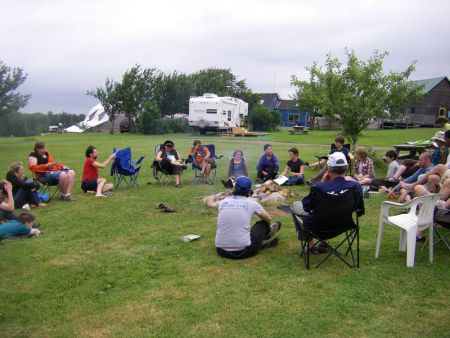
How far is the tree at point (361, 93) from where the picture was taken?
40.0 feet

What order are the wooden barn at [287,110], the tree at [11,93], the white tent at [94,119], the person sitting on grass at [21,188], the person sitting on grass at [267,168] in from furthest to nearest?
1. the wooden barn at [287,110]
2. the white tent at [94,119]
3. the tree at [11,93]
4. the person sitting on grass at [267,168]
5. the person sitting on grass at [21,188]

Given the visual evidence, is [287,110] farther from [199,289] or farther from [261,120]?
[199,289]

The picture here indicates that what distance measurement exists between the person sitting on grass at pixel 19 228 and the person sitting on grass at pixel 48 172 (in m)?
2.19

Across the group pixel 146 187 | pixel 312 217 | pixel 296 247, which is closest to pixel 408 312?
pixel 312 217

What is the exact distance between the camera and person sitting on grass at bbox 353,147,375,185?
8.11m

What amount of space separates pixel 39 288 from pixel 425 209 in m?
3.58

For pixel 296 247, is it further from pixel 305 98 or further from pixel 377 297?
pixel 305 98

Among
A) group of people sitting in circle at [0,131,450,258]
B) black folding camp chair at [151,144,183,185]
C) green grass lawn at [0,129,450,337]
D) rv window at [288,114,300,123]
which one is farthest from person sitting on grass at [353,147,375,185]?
rv window at [288,114,300,123]

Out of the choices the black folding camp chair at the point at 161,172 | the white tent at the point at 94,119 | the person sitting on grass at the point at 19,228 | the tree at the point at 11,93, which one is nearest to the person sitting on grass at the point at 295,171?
the black folding camp chair at the point at 161,172

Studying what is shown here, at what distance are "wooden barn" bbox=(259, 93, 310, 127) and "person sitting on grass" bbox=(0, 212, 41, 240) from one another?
42.1 meters

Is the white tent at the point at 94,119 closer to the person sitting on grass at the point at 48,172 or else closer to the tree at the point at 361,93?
the tree at the point at 361,93

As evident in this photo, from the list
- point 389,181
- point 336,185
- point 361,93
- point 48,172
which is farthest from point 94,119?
point 336,185

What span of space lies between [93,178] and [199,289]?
5.19 metres

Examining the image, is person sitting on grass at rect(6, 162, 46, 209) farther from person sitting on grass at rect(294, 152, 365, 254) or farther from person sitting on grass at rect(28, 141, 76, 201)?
person sitting on grass at rect(294, 152, 365, 254)
